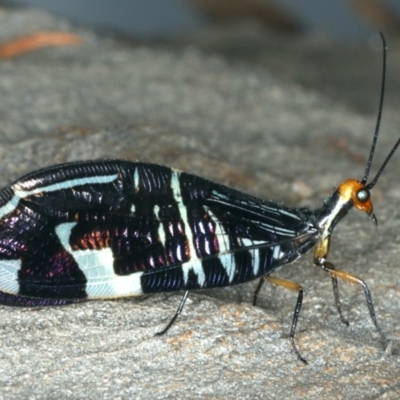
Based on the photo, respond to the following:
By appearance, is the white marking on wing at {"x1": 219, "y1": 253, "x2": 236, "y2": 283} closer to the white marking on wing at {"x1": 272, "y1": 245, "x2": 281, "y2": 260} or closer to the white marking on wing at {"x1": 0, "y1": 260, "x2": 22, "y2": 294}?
the white marking on wing at {"x1": 272, "y1": 245, "x2": 281, "y2": 260}

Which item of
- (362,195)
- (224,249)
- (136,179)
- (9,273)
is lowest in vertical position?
(9,273)

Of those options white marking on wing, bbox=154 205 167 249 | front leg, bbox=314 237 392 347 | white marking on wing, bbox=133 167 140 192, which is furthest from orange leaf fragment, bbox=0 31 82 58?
front leg, bbox=314 237 392 347

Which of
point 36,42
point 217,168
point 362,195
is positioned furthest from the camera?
point 36,42

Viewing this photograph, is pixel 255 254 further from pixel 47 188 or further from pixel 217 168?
pixel 217 168

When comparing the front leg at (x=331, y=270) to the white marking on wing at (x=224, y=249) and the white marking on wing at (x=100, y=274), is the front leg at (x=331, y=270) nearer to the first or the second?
the white marking on wing at (x=224, y=249)

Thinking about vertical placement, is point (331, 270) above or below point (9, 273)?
above

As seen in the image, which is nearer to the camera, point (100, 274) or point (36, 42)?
point (100, 274)

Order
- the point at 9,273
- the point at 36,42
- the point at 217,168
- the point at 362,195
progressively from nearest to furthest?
the point at 9,273 → the point at 362,195 → the point at 217,168 → the point at 36,42

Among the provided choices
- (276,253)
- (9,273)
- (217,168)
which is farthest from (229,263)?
(217,168)

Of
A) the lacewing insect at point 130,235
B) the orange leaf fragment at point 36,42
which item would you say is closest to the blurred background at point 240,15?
the orange leaf fragment at point 36,42
